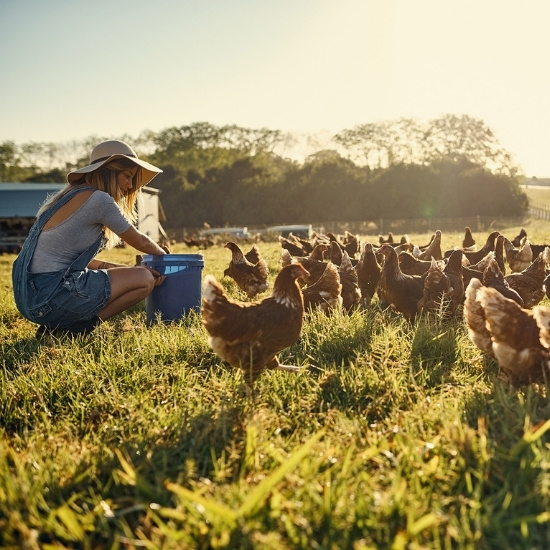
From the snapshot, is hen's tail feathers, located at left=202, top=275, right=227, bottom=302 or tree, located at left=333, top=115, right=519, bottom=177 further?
tree, located at left=333, top=115, right=519, bottom=177

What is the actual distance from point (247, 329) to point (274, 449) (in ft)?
3.10

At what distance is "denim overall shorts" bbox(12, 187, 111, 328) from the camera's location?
14.8 feet

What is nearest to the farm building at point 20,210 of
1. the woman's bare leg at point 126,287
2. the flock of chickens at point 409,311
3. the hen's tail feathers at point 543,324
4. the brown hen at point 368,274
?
the brown hen at point 368,274

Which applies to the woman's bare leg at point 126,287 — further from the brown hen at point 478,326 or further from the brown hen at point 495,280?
the brown hen at point 495,280

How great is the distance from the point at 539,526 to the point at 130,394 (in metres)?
2.46

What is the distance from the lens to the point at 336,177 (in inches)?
1624

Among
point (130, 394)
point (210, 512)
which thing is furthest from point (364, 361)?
point (210, 512)

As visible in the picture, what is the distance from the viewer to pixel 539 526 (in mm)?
1861

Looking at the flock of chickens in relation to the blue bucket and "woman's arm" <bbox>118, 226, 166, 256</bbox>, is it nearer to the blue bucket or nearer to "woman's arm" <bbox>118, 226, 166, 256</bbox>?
the blue bucket

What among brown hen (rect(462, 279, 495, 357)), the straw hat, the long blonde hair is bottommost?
brown hen (rect(462, 279, 495, 357))

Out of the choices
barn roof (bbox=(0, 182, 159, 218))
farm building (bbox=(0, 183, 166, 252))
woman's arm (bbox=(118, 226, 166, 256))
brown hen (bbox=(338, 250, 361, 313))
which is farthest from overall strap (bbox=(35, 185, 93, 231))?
barn roof (bbox=(0, 182, 159, 218))

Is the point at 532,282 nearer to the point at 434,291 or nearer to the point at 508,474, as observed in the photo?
the point at 434,291

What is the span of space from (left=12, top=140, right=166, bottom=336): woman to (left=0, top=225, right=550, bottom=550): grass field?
1.94ft

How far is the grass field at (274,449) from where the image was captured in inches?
71.6
